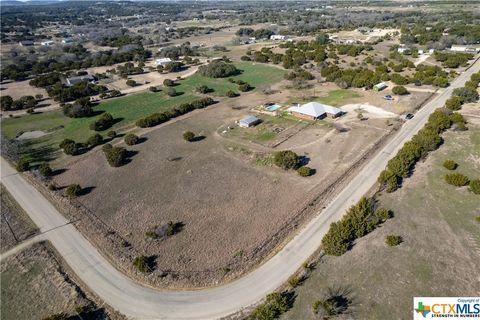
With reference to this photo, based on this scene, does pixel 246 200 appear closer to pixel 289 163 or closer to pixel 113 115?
pixel 289 163

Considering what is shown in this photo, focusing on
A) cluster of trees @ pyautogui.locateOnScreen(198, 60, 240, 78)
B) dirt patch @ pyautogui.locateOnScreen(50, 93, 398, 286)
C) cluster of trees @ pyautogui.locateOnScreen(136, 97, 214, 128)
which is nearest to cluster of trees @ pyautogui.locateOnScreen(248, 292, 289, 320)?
dirt patch @ pyautogui.locateOnScreen(50, 93, 398, 286)

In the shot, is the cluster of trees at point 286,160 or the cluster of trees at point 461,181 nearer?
the cluster of trees at point 461,181

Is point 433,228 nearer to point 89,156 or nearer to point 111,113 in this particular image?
point 89,156

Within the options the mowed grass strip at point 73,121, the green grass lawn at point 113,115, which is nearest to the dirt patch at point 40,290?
the mowed grass strip at point 73,121

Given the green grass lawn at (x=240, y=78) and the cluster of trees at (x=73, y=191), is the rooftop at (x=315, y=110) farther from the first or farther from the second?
the cluster of trees at (x=73, y=191)

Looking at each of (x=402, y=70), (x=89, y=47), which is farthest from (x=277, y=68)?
(x=89, y=47)

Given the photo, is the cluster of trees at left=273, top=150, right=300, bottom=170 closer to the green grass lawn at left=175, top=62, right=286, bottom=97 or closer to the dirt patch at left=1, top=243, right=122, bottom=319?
the dirt patch at left=1, top=243, right=122, bottom=319
